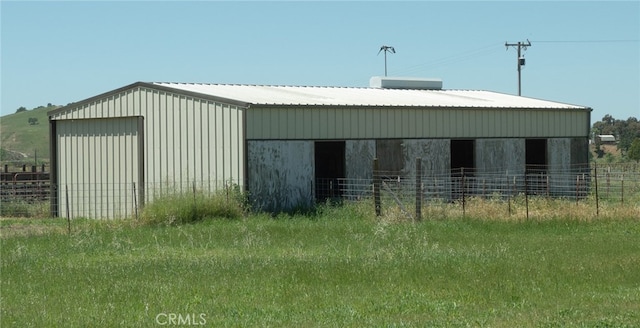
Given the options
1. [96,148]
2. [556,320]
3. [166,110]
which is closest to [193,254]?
[556,320]

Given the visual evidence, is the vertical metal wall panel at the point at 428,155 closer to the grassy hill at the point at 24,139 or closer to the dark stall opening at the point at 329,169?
the dark stall opening at the point at 329,169

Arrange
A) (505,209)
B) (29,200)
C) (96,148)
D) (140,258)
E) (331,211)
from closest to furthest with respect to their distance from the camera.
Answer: (140,258), (505,209), (331,211), (96,148), (29,200)

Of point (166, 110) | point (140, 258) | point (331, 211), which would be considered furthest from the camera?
point (166, 110)

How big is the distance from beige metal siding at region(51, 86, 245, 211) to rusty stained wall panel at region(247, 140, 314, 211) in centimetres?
46

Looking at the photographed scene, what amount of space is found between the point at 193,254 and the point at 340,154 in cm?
1291

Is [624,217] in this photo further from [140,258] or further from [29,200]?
[29,200]

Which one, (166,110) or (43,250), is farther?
(166,110)

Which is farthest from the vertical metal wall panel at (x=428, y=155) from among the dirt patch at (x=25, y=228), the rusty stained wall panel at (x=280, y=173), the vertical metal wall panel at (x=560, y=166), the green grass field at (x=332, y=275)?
the dirt patch at (x=25, y=228)

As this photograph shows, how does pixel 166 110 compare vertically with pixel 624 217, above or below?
above

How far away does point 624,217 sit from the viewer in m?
24.3

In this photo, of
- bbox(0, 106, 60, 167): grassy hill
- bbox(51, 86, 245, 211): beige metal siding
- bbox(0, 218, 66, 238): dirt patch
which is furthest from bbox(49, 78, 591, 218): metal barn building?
bbox(0, 106, 60, 167): grassy hill

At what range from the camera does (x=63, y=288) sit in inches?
586

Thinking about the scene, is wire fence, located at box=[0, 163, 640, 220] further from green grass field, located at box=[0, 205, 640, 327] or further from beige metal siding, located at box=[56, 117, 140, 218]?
green grass field, located at box=[0, 205, 640, 327]

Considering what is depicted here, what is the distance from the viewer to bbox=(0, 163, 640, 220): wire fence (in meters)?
25.9
